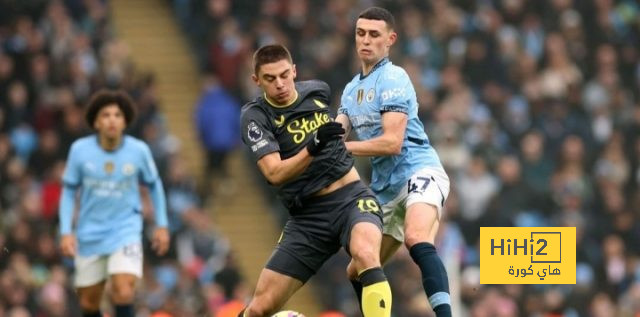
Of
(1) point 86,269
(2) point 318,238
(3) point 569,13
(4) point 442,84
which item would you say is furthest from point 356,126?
(3) point 569,13

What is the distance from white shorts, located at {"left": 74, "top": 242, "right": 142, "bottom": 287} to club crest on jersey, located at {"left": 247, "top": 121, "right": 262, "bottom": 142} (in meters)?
2.75

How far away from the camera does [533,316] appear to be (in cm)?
1875

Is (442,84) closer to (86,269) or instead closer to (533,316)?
(533,316)

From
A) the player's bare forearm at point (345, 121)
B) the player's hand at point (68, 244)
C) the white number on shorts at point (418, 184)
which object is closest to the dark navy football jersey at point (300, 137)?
the player's bare forearm at point (345, 121)

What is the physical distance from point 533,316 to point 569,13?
773 cm

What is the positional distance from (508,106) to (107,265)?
10.4m

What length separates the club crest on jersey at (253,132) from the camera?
1148cm

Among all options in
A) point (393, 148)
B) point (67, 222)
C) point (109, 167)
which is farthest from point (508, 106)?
point (393, 148)

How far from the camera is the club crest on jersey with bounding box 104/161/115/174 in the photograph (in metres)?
13.9

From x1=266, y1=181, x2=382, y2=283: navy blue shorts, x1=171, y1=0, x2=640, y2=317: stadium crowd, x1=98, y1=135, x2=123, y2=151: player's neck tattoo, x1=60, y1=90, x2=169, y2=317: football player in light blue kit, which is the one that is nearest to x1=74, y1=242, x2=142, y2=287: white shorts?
x1=60, y1=90, x2=169, y2=317: football player in light blue kit

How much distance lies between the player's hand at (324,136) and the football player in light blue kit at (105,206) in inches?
126

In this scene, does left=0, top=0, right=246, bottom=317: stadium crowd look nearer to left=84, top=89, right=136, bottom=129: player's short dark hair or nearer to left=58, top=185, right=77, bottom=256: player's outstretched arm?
left=58, top=185, right=77, bottom=256: player's outstretched arm

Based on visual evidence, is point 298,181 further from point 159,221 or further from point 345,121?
point 159,221

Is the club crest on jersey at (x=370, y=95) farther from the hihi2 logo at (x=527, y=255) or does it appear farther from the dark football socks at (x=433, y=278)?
the hihi2 logo at (x=527, y=255)
